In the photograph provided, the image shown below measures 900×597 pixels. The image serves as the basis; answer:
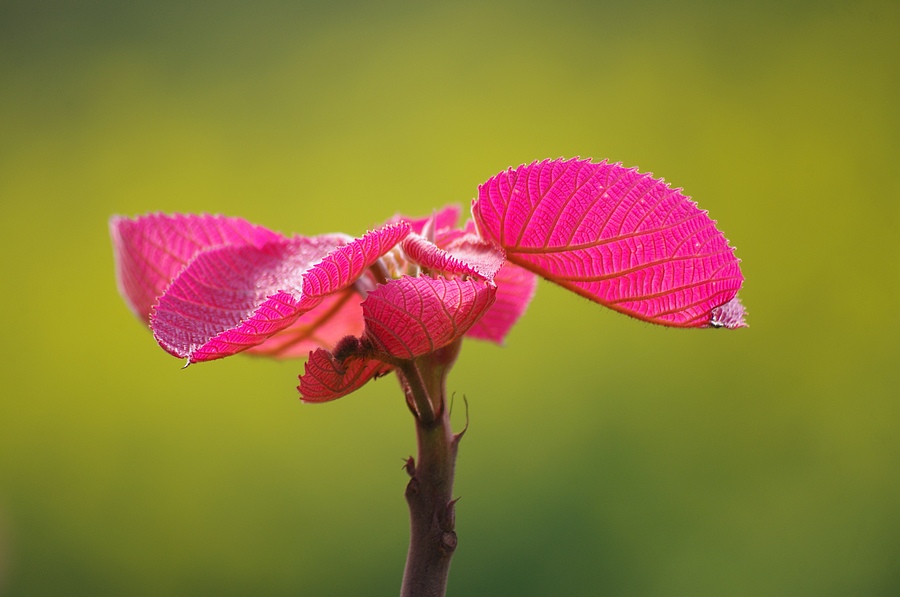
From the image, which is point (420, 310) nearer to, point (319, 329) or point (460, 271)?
point (460, 271)

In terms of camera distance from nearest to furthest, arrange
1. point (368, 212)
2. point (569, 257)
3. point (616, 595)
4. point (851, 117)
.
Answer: point (569, 257) → point (616, 595) → point (851, 117) → point (368, 212)

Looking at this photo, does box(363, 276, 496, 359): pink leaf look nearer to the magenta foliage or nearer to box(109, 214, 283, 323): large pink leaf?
A: the magenta foliage

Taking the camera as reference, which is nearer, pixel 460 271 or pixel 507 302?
pixel 460 271

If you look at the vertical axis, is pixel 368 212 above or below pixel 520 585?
above

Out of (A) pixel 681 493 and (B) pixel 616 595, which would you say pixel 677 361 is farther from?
(B) pixel 616 595

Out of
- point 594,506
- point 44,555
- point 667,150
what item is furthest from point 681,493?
point 44,555

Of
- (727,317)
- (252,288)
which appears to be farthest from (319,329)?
(727,317)
